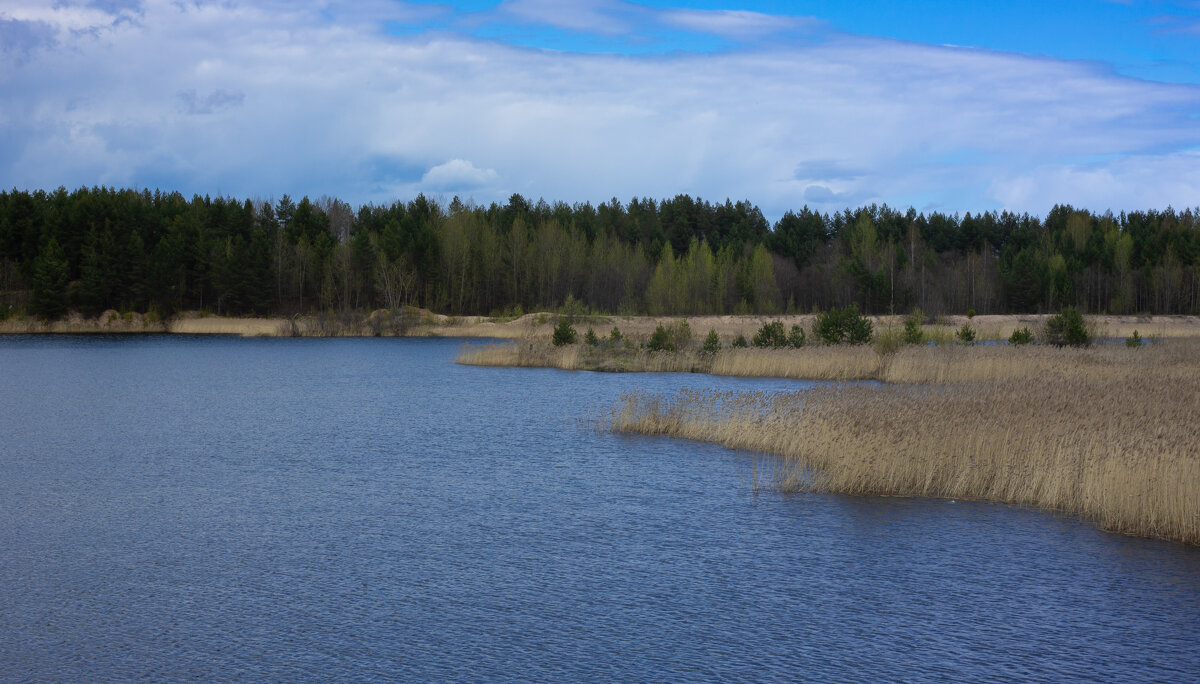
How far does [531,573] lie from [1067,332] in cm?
3491

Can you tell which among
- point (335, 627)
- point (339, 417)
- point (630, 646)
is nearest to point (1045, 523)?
point (630, 646)

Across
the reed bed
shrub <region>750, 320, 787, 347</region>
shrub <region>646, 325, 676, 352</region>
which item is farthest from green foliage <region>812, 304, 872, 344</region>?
shrub <region>646, 325, 676, 352</region>

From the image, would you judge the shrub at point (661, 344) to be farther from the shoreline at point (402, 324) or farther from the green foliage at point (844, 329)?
the shoreline at point (402, 324)

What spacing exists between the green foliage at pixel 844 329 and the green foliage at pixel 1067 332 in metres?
7.53

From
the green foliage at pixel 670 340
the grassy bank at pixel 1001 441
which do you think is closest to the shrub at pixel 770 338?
the green foliage at pixel 670 340

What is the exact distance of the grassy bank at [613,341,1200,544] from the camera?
1248 centimetres

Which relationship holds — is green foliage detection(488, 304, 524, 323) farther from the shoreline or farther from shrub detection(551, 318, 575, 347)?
shrub detection(551, 318, 575, 347)

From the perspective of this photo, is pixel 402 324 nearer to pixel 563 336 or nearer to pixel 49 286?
pixel 49 286

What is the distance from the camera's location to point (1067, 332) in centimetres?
3891

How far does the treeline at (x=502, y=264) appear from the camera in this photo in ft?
277

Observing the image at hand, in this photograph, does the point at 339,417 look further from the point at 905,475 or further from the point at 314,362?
the point at 314,362

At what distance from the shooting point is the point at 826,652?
8234 millimetres

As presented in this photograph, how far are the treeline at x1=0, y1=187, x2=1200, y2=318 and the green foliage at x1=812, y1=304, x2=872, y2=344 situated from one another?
155 feet

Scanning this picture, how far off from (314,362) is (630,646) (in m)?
39.4
